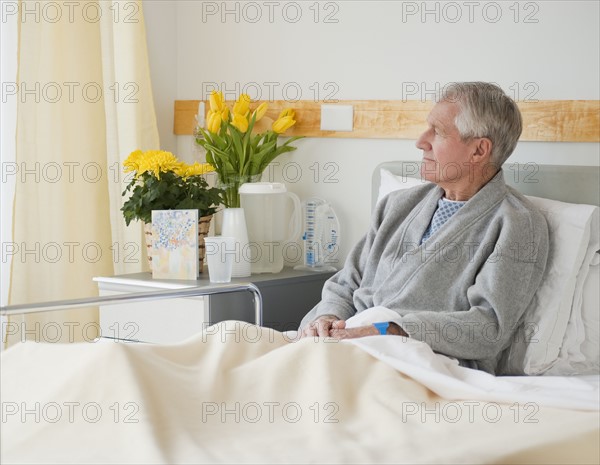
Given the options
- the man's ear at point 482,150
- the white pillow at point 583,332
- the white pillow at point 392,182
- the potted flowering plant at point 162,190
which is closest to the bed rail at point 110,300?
the potted flowering plant at point 162,190

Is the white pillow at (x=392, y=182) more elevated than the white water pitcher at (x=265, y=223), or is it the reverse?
the white pillow at (x=392, y=182)

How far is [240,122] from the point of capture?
300 cm

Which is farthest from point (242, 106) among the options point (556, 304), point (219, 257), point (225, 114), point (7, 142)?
point (556, 304)

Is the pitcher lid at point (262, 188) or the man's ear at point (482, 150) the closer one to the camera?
the man's ear at point (482, 150)

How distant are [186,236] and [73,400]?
1.17m

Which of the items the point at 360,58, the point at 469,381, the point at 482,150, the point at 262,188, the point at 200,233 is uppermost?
the point at 360,58

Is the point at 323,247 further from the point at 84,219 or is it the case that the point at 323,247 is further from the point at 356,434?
the point at 356,434

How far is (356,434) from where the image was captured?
1.56 meters

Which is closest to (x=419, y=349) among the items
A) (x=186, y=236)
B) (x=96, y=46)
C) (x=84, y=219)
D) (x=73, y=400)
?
(x=73, y=400)

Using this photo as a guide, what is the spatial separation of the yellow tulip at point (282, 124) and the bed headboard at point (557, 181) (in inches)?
30.3

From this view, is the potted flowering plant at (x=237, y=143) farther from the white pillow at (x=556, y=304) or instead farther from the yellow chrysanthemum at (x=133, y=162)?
the white pillow at (x=556, y=304)

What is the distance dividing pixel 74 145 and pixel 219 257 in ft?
2.43

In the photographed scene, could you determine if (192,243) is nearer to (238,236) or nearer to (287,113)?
(238,236)

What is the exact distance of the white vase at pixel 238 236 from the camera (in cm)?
278
